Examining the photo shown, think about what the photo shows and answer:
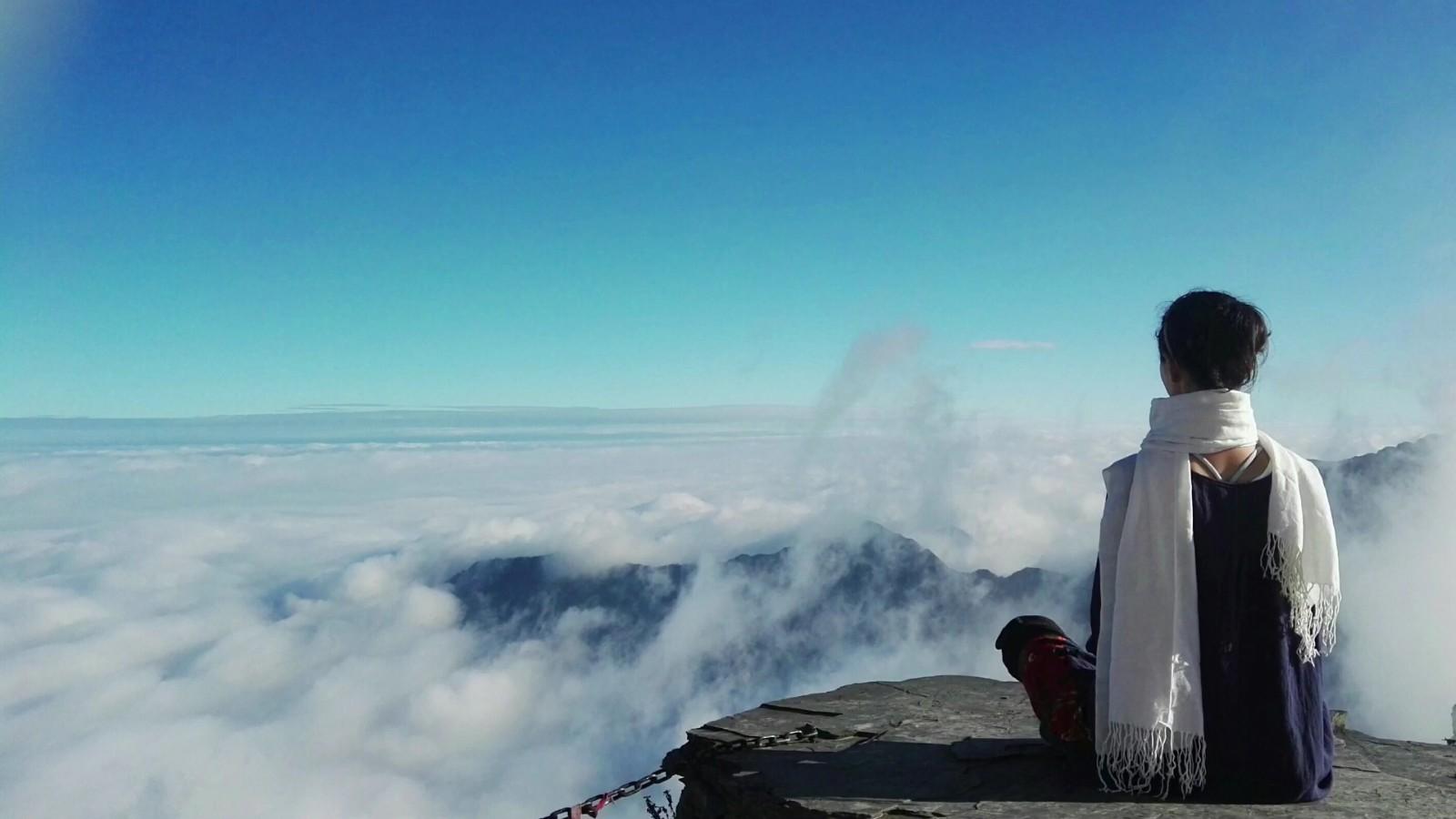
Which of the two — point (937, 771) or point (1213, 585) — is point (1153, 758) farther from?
point (937, 771)

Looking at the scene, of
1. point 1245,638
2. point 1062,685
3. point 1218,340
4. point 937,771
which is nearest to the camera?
point 1218,340

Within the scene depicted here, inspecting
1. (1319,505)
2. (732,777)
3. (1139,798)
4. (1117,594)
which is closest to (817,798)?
(732,777)

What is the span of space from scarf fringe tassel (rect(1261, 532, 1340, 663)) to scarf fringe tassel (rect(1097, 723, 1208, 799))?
0.57 meters

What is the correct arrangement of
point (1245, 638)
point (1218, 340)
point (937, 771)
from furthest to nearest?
point (937, 771), point (1245, 638), point (1218, 340)

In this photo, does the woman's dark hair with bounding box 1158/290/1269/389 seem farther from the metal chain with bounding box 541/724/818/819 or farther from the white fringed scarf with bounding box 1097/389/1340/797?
the metal chain with bounding box 541/724/818/819

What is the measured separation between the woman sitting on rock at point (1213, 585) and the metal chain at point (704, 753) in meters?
1.82

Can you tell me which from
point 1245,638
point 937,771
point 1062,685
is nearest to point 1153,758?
point 1062,685

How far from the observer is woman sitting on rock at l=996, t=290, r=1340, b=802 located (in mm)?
3820

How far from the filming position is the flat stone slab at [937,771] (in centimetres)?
430

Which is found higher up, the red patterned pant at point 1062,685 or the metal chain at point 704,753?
the red patterned pant at point 1062,685

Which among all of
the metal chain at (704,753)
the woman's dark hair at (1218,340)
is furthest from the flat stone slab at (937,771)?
the woman's dark hair at (1218,340)

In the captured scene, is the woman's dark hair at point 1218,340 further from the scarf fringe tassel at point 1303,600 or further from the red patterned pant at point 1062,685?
the red patterned pant at point 1062,685

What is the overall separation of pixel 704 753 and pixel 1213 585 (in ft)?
9.00

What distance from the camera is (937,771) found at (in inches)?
192
